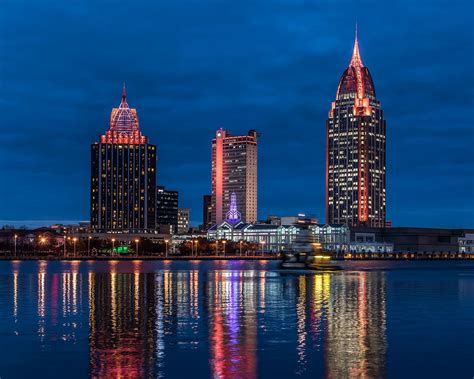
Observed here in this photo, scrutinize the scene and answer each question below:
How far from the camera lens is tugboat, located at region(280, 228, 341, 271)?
151 meters

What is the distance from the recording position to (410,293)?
3130 inches

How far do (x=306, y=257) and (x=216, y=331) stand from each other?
361 feet

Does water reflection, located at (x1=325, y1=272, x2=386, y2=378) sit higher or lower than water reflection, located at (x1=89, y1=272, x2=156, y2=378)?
lower

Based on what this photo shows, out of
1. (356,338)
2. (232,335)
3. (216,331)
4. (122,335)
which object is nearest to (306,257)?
(216,331)

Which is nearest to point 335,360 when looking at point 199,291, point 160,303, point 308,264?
point 160,303

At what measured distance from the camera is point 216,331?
45.0 m

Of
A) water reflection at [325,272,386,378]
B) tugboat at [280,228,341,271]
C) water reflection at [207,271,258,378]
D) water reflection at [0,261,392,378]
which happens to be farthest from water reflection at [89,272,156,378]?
tugboat at [280,228,341,271]

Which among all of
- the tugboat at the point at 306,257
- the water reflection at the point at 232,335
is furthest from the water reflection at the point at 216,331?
the tugboat at the point at 306,257

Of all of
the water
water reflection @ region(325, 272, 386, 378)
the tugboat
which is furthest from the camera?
the tugboat

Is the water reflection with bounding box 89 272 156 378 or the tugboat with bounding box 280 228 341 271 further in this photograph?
the tugboat with bounding box 280 228 341 271

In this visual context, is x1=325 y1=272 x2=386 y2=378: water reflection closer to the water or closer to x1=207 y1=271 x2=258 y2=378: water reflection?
the water

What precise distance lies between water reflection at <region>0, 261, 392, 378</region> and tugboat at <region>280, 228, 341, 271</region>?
75200 millimetres

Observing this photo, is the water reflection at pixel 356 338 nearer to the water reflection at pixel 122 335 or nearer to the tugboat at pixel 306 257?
the water reflection at pixel 122 335

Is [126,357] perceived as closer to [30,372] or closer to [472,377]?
[30,372]
